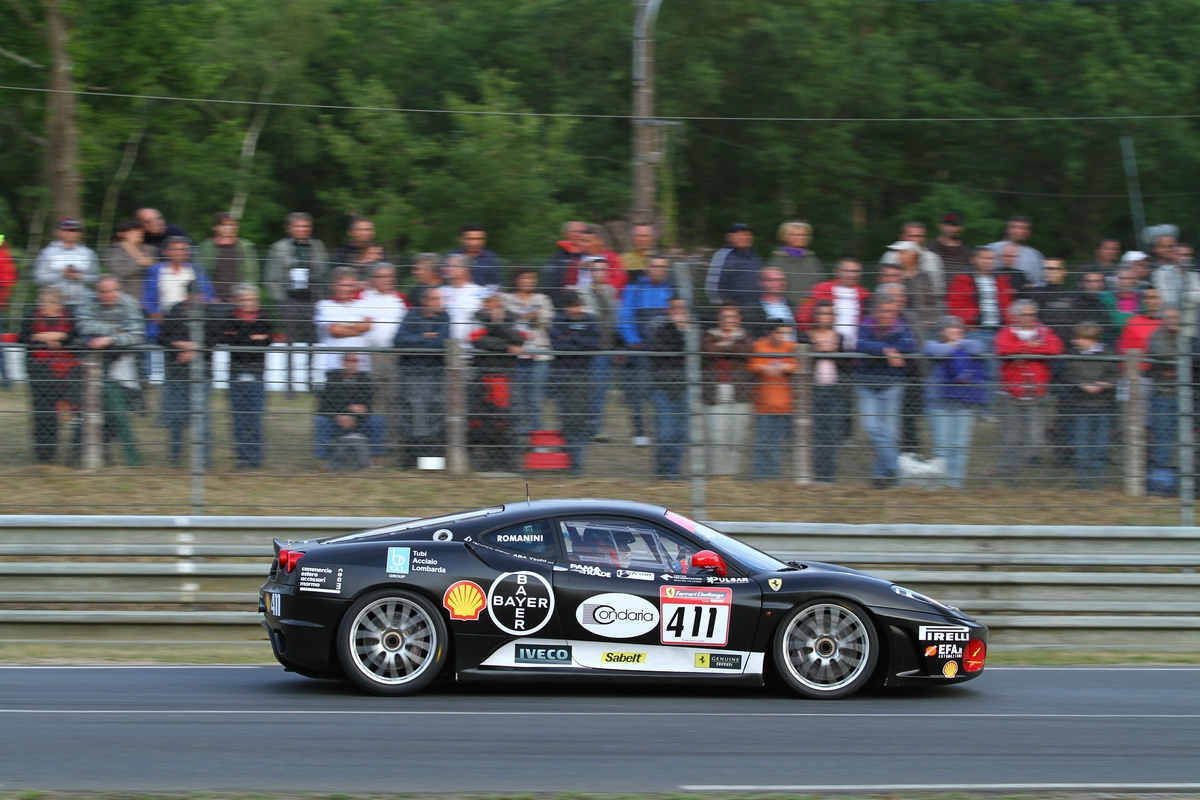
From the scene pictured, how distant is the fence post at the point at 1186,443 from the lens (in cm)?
1119

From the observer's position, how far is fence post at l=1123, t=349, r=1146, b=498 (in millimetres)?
11227

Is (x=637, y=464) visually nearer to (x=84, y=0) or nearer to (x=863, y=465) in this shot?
(x=863, y=465)

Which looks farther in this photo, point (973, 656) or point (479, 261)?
point (479, 261)

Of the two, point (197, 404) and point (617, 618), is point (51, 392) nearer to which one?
point (197, 404)

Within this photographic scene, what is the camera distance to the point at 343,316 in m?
11.4

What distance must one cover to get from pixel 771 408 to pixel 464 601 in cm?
396

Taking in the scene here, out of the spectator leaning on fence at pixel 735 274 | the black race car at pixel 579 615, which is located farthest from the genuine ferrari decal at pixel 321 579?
the spectator leaning on fence at pixel 735 274

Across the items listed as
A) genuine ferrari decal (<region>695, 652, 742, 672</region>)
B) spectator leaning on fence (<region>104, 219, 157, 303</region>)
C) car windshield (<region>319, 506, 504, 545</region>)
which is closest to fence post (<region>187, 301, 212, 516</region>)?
spectator leaning on fence (<region>104, 219, 157, 303</region>)

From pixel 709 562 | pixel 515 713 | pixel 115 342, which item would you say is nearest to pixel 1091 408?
pixel 709 562

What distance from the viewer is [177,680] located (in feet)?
28.1

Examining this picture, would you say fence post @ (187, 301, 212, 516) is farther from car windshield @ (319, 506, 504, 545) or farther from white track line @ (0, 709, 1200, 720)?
white track line @ (0, 709, 1200, 720)

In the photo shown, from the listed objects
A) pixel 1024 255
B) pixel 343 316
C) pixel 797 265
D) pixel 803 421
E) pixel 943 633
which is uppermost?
pixel 1024 255

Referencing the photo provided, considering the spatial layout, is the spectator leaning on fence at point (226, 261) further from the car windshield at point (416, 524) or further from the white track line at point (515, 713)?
the white track line at point (515, 713)

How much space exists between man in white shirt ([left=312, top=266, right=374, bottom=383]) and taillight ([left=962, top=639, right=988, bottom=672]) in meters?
5.15
